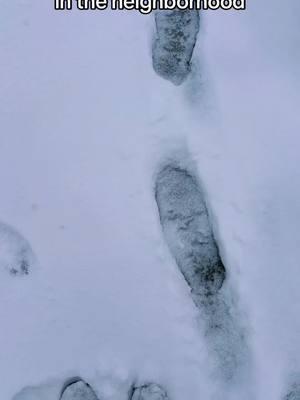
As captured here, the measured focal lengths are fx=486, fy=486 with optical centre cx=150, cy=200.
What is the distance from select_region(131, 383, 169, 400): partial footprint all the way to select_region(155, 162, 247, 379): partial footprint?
21cm

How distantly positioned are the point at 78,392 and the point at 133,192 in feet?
2.17

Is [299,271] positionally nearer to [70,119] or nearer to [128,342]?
[128,342]

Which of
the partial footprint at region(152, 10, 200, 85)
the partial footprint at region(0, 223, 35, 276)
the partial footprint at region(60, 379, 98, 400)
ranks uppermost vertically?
the partial footprint at region(152, 10, 200, 85)

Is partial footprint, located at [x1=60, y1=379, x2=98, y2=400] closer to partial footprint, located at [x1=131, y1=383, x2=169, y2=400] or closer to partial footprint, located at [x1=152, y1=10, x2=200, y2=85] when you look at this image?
partial footprint, located at [x1=131, y1=383, x2=169, y2=400]

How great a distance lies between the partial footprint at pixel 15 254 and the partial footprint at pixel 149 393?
52 centimetres

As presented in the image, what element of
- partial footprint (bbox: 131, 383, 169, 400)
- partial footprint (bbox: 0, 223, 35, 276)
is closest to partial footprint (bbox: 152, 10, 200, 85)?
partial footprint (bbox: 0, 223, 35, 276)

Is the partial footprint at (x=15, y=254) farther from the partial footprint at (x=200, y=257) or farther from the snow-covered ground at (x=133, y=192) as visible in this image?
the partial footprint at (x=200, y=257)

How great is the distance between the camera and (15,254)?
1574 mm

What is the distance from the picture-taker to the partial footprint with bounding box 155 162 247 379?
1562 millimetres

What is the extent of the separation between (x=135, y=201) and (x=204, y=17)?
0.65 metres

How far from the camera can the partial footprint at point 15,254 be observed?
5.17 ft

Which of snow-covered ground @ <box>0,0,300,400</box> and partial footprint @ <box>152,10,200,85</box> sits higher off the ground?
partial footprint @ <box>152,10,200,85</box>

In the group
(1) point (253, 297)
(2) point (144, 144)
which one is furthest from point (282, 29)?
(1) point (253, 297)

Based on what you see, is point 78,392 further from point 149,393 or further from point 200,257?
point 200,257
